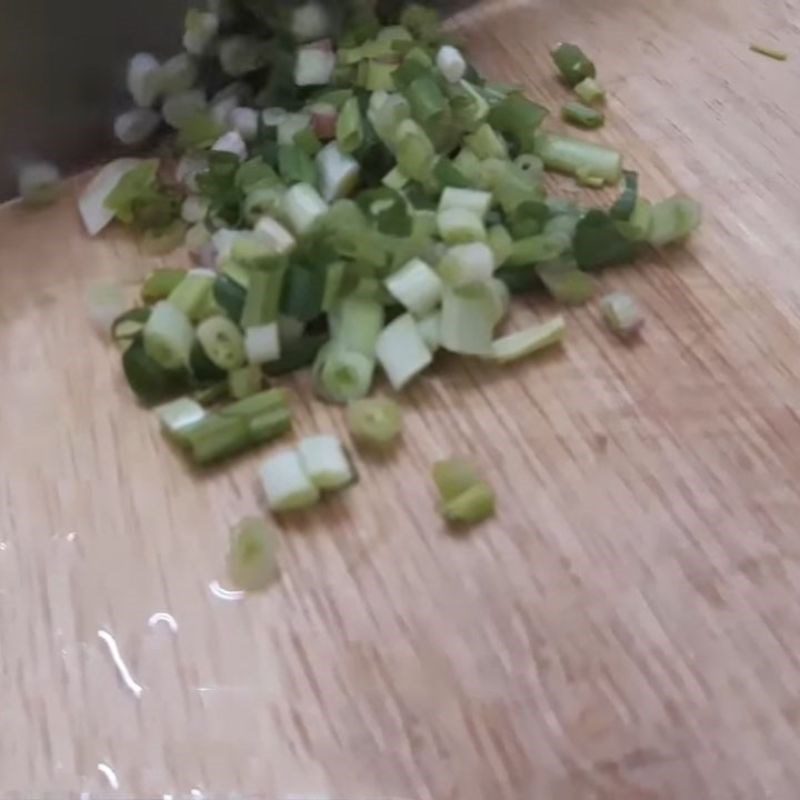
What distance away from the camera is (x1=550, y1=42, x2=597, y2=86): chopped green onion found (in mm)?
1095

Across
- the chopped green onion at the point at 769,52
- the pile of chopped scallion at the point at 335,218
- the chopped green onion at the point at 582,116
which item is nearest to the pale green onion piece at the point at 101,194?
the pile of chopped scallion at the point at 335,218

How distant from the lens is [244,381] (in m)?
0.86

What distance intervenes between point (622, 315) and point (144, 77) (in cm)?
43

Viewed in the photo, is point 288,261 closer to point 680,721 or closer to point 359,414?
point 359,414

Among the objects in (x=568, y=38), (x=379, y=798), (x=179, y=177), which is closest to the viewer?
(x=379, y=798)

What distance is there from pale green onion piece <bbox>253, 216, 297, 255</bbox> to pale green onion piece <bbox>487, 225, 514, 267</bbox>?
134 mm

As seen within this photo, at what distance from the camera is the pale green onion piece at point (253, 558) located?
2.52 ft

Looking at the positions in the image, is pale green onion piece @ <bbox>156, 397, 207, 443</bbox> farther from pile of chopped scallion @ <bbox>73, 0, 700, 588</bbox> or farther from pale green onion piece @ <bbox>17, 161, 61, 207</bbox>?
pale green onion piece @ <bbox>17, 161, 61, 207</bbox>

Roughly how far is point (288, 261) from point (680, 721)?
386 millimetres

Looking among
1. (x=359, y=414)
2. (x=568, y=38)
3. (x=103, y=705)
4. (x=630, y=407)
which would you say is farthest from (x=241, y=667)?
(x=568, y=38)

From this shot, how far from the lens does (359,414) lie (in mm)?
840

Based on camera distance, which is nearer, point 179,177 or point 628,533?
point 628,533

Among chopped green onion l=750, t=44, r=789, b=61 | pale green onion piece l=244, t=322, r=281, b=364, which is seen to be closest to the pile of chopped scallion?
pale green onion piece l=244, t=322, r=281, b=364

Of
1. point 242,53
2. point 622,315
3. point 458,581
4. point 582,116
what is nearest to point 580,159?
point 582,116
